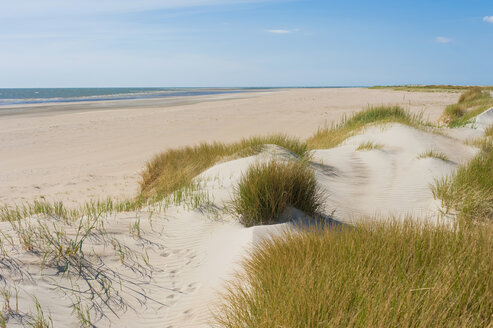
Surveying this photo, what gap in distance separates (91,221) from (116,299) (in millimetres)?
1449

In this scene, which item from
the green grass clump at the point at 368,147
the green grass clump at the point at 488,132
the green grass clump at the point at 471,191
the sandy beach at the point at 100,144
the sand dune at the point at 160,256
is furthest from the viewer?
the green grass clump at the point at 488,132

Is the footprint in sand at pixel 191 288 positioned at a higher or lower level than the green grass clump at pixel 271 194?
lower

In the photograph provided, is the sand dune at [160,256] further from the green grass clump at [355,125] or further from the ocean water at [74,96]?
the ocean water at [74,96]

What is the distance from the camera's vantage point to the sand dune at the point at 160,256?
2.56 m

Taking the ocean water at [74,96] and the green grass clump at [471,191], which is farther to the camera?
the ocean water at [74,96]

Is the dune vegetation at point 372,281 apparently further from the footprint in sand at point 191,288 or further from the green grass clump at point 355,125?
the green grass clump at point 355,125

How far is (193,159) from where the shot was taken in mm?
7516

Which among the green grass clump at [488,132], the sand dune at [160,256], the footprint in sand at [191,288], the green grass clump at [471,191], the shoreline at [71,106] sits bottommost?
the footprint in sand at [191,288]

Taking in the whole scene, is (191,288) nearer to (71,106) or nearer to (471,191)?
(471,191)

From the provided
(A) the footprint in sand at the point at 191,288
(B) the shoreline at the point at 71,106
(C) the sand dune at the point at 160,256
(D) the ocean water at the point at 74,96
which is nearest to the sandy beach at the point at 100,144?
(C) the sand dune at the point at 160,256

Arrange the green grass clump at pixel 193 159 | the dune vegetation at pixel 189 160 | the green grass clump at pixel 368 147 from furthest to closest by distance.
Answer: the green grass clump at pixel 368 147
the green grass clump at pixel 193 159
the dune vegetation at pixel 189 160

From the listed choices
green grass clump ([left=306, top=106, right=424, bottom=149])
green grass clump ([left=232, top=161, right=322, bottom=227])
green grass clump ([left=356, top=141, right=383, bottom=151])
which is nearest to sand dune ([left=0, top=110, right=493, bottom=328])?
green grass clump ([left=232, top=161, right=322, bottom=227])

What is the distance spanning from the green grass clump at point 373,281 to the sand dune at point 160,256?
49 cm

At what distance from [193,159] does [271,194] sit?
3.78 m
